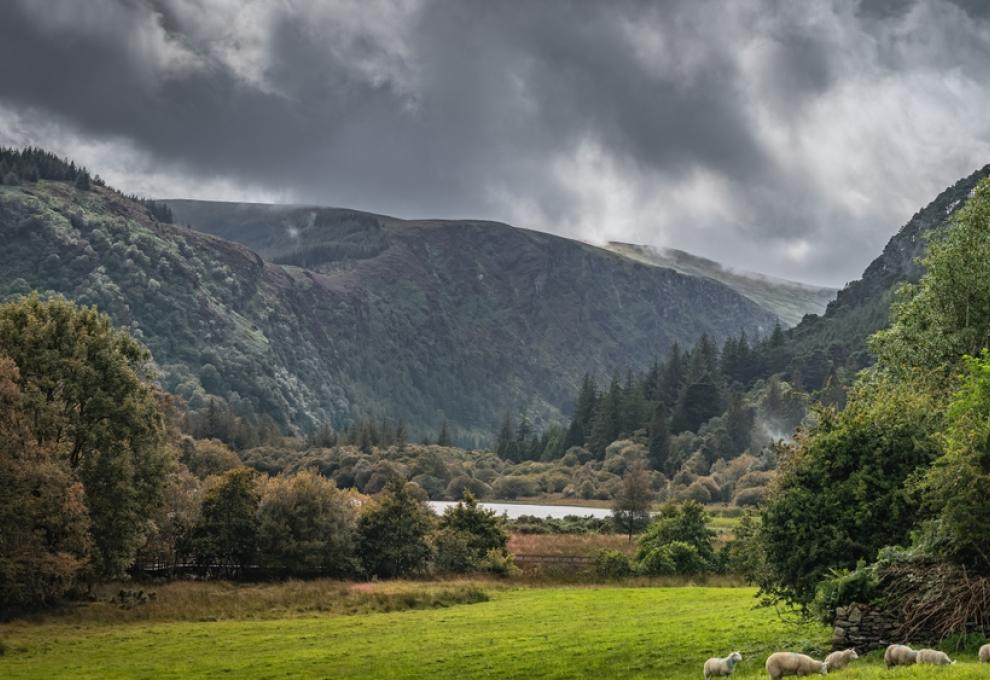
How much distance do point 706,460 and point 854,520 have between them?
519 feet

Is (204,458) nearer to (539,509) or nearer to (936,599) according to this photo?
(539,509)

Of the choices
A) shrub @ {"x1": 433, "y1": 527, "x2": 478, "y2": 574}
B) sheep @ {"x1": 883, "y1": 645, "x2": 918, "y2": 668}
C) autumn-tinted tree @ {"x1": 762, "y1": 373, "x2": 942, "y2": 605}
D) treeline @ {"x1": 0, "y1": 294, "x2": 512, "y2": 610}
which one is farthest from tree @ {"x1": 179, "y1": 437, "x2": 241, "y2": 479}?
sheep @ {"x1": 883, "y1": 645, "x2": 918, "y2": 668}

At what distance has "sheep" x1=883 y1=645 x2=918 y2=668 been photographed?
20875 millimetres

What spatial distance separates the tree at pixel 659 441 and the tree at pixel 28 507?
15712 centimetres

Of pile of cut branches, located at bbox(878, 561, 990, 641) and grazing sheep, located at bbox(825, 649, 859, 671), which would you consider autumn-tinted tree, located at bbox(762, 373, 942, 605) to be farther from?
grazing sheep, located at bbox(825, 649, 859, 671)

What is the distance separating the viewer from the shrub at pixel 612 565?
70125 millimetres

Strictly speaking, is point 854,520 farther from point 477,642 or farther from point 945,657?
point 477,642

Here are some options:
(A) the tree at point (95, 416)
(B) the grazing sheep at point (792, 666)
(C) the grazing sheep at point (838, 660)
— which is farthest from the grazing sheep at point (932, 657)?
(A) the tree at point (95, 416)

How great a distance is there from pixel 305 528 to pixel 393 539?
23.2ft

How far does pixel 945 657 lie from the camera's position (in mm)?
20594

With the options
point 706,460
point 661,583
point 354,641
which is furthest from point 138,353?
point 706,460

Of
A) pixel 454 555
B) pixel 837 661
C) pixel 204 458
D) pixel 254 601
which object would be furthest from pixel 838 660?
pixel 204 458

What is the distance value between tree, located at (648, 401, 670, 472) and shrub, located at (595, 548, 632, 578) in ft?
404

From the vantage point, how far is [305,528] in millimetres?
67750
